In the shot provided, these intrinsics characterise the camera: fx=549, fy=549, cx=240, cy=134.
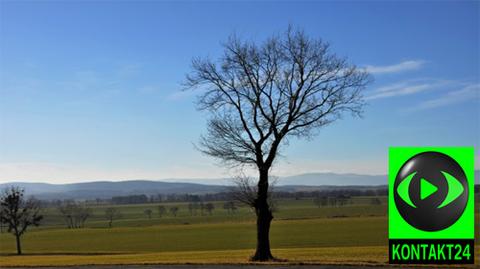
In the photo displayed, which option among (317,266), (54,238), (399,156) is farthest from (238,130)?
(54,238)

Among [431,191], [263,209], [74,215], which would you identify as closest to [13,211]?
[263,209]

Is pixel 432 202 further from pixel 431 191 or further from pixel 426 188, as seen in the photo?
pixel 426 188

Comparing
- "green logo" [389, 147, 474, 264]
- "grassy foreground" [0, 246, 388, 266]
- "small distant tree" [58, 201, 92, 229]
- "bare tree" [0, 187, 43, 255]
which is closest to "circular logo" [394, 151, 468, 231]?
"green logo" [389, 147, 474, 264]

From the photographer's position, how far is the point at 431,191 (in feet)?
49.4

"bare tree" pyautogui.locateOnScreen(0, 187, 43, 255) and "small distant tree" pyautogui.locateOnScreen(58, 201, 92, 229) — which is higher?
"bare tree" pyautogui.locateOnScreen(0, 187, 43, 255)

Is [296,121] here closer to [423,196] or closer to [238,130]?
[238,130]

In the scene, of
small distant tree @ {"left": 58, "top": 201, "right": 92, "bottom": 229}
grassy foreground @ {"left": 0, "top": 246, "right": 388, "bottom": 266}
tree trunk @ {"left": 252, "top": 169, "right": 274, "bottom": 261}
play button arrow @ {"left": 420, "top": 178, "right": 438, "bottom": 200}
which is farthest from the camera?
small distant tree @ {"left": 58, "top": 201, "right": 92, "bottom": 229}

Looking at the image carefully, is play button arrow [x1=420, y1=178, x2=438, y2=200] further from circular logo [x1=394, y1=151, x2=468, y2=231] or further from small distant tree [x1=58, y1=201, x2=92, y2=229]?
small distant tree [x1=58, y1=201, x2=92, y2=229]

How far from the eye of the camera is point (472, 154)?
15.1 m

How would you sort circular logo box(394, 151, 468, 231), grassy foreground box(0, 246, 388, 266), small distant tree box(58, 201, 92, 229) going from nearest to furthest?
circular logo box(394, 151, 468, 231), grassy foreground box(0, 246, 388, 266), small distant tree box(58, 201, 92, 229)

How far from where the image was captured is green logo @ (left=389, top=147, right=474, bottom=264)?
14.9 m

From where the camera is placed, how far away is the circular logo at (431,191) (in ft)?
48.9

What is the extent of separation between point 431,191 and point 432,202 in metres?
0.39

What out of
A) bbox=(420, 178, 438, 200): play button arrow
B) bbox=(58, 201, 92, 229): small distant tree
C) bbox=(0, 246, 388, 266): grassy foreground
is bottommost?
bbox=(58, 201, 92, 229): small distant tree
